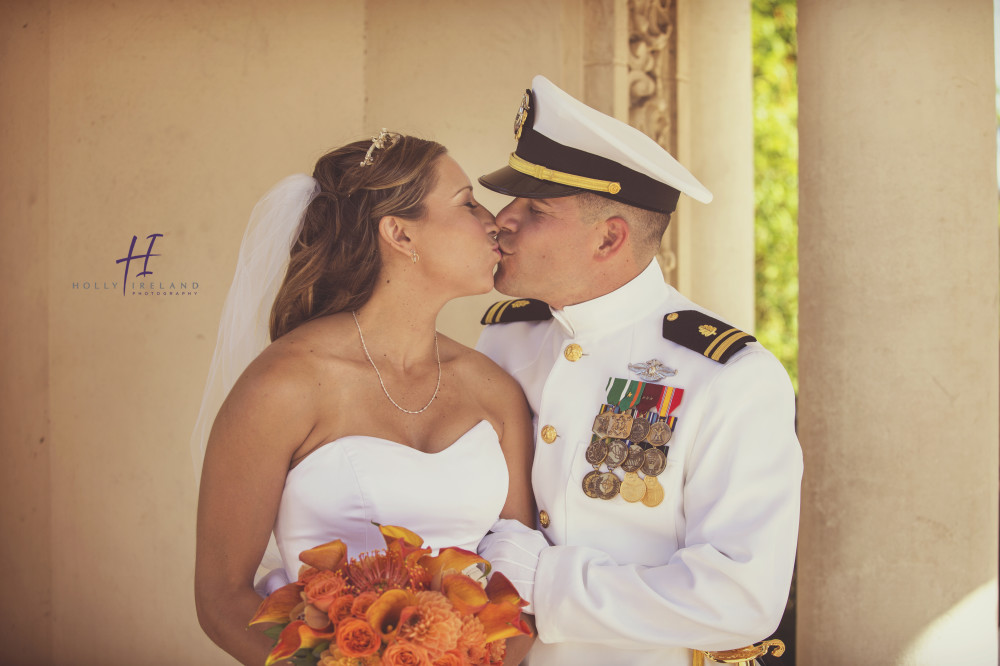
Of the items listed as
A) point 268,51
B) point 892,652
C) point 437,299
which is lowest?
point 892,652

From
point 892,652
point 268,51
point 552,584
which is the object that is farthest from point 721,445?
point 268,51

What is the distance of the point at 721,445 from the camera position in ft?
7.66

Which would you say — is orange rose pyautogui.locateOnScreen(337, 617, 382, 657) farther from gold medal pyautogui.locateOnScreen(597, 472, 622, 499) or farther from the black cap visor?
the black cap visor

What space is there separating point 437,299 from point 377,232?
0.89 ft

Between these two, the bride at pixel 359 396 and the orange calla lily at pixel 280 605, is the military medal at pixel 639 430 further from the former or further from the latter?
the orange calla lily at pixel 280 605

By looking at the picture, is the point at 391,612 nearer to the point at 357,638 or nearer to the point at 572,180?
the point at 357,638

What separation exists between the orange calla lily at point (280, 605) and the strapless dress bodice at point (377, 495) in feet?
1.68

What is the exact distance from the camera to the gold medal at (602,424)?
2510 mm

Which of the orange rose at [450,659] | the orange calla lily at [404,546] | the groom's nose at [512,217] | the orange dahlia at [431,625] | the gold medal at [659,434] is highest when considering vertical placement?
the groom's nose at [512,217]

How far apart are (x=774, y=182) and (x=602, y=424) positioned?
25.6ft

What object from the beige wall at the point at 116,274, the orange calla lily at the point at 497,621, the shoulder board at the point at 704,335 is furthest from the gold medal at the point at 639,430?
the beige wall at the point at 116,274

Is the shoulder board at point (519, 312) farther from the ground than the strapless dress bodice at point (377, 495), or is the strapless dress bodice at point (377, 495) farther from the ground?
the shoulder board at point (519, 312)

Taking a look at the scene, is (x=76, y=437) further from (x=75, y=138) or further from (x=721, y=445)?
(x=721, y=445)

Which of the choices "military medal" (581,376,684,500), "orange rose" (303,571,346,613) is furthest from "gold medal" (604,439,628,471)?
"orange rose" (303,571,346,613)
